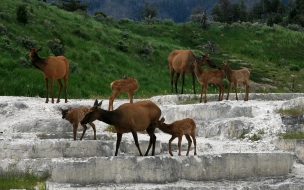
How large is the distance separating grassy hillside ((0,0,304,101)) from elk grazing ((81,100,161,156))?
1097 centimetres

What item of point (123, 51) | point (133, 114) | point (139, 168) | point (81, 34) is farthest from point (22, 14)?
point (139, 168)

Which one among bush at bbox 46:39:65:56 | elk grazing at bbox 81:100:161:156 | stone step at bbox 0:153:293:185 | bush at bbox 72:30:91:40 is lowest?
stone step at bbox 0:153:293:185

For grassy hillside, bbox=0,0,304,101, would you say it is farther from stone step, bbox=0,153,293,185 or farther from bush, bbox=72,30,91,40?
stone step, bbox=0,153,293,185

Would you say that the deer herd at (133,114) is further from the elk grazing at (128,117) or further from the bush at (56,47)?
the bush at (56,47)

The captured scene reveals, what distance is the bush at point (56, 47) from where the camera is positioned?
3051 centimetres

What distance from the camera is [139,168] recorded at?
11.9 metres

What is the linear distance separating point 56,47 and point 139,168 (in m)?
Result: 20.0

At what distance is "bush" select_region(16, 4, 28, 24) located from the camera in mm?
33053

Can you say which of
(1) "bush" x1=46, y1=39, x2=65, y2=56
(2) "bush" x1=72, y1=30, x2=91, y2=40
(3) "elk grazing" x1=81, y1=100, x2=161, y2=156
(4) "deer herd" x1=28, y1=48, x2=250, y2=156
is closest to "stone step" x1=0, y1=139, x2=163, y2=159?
(4) "deer herd" x1=28, y1=48, x2=250, y2=156

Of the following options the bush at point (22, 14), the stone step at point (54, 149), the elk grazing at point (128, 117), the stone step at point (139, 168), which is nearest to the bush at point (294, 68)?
the bush at point (22, 14)

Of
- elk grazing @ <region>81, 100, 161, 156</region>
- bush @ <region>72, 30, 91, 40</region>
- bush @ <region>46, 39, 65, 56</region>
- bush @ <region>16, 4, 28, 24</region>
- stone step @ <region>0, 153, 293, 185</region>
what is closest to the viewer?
stone step @ <region>0, 153, 293, 185</region>

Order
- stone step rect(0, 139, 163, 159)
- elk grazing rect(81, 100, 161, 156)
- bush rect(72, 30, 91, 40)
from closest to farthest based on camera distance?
elk grazing rect(81, 100, 161, 156) < stone step rect(0, 139, 163, 159) < bush rect(72, 30, 91, 40)

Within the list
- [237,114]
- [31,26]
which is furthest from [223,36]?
[237,114]

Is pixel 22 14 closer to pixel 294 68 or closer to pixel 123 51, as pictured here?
pixel 123 51
